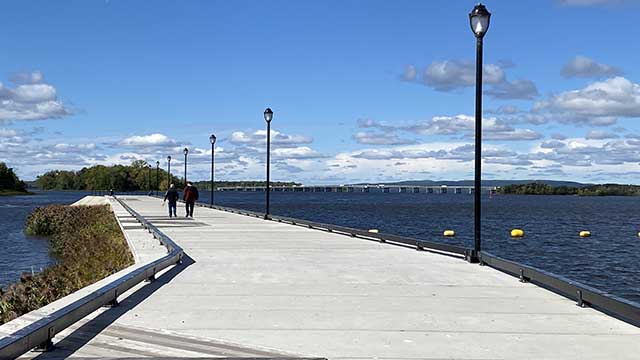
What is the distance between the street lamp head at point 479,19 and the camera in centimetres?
1402

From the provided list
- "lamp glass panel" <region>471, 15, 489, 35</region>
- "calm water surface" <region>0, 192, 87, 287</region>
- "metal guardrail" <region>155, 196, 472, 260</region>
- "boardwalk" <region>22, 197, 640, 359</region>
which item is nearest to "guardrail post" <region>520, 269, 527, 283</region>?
"boardwalk" <region>22, 197, 640, 359</region>

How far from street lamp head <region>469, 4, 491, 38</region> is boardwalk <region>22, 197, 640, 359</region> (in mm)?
4567

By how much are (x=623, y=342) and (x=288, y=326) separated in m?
3.46

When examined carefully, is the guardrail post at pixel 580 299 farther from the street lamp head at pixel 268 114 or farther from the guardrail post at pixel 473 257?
the street lamp head at pixel 268 114

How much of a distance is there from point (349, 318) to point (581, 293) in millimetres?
3204

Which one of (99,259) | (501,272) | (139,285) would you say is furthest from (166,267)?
(99,259)

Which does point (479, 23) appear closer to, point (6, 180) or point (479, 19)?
point (479, 19)

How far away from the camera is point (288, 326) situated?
26.3 feet

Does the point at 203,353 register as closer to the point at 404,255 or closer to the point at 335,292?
the point at 335,292

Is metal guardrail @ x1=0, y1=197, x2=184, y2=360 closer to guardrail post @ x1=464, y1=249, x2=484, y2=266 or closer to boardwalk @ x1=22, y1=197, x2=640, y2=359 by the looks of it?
boardwalk @ x1=22, y1=197, x2=640, y2=359

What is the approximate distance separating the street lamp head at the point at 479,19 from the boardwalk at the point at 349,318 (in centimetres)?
457

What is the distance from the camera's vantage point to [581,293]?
31.1 feet

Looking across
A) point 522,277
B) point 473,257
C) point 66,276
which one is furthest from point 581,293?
point 66,276

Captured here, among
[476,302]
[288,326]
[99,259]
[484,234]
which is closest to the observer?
[288,326]
